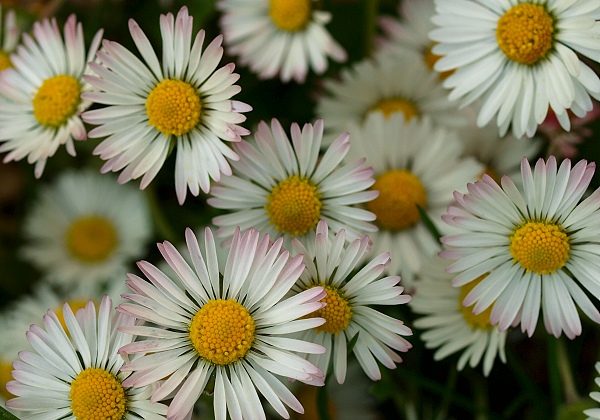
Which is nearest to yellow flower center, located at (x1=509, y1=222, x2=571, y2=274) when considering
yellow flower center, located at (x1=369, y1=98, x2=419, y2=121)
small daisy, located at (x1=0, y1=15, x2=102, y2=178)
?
yellow flower center, located at (x1=369, y1=98, x2=419, y2=121)

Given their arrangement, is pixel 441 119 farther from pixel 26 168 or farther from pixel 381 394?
pixel 26 168

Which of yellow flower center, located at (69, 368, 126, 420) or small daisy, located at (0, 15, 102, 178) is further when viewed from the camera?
small daisy, located at (0, 15, 102, 178)

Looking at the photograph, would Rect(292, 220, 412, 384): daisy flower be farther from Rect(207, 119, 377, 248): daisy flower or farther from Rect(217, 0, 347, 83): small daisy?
Rect(217, 0, 347, 83): small daisy

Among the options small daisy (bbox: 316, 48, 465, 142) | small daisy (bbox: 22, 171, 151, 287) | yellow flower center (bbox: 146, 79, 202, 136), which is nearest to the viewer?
yellow flower center (bbox: 146, 79, 202, 136)

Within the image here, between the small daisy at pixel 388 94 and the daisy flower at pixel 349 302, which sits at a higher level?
the small daisy at pixel 388 94

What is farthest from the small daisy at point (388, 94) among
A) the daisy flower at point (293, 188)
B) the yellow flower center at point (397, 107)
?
the daisy flower at point (293, 188)

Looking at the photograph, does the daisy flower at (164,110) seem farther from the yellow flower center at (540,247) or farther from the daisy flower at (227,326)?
the yellow flower center at (540,247)
